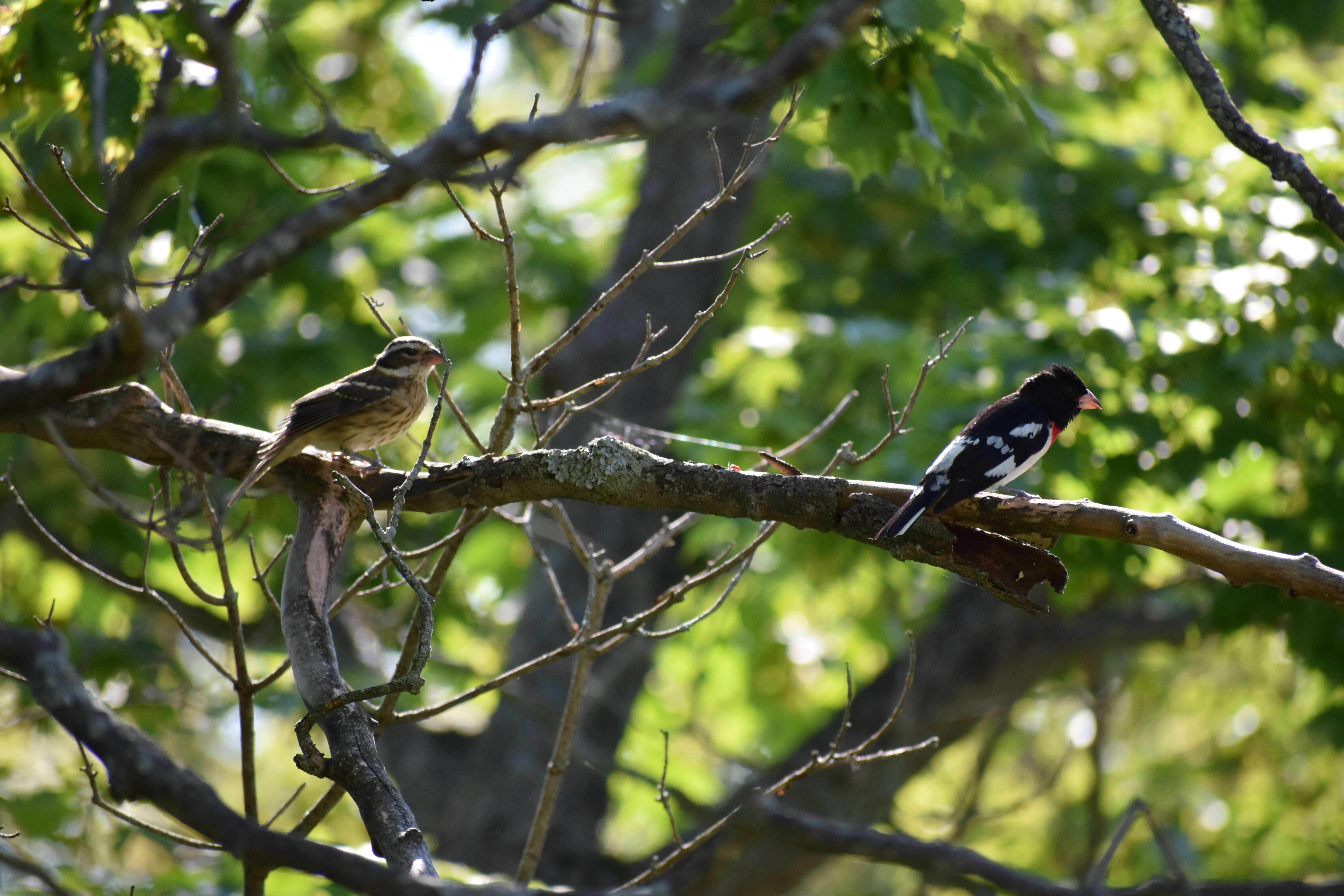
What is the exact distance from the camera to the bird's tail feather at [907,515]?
3012 mm

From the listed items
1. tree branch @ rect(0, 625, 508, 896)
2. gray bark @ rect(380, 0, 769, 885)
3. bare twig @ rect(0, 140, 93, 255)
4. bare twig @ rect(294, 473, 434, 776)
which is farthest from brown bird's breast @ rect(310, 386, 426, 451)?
tree branch @ rect(0, 625, 508, 896)

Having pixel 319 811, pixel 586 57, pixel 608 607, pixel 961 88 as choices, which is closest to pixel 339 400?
pixel 319 811

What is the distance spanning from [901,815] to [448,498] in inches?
388

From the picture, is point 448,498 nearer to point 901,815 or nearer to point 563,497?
point 563,497

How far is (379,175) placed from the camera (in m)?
1.95

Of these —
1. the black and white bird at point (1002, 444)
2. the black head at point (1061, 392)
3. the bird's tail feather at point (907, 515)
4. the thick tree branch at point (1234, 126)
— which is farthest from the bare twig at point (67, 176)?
the black head at point (1061, 392)

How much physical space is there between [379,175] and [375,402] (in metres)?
3.25

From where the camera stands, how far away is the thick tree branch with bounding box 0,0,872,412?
1871 millimetres

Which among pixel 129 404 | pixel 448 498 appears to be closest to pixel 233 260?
pixel 448 498

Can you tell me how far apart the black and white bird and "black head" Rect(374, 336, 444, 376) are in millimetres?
2503

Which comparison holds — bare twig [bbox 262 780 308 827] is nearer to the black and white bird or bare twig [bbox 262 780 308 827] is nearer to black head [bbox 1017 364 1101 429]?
the black and white bird

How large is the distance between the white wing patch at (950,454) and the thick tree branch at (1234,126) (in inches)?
49.9

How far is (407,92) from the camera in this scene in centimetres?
1187

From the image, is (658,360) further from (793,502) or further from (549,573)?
(549,573)
